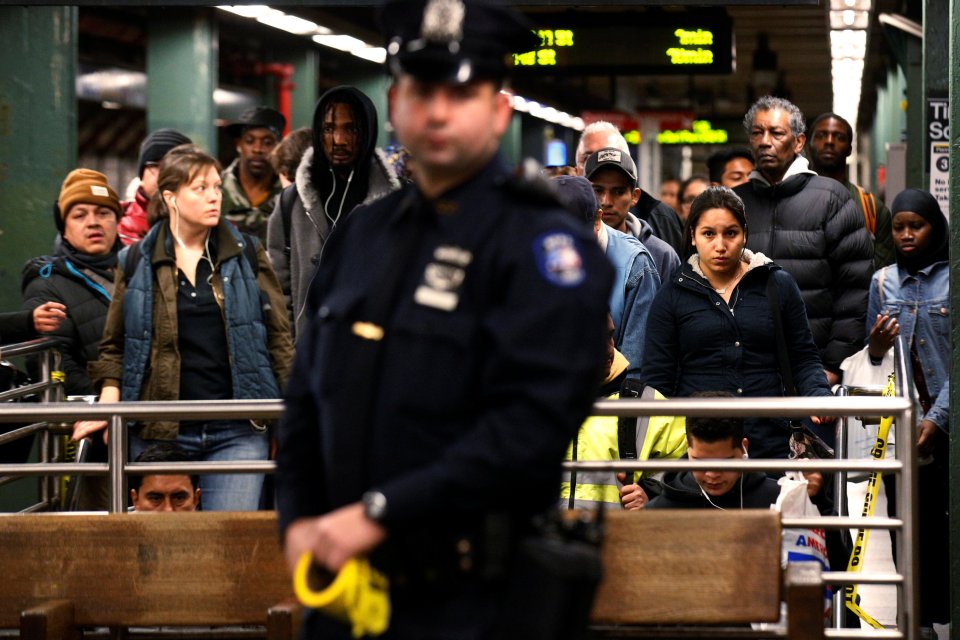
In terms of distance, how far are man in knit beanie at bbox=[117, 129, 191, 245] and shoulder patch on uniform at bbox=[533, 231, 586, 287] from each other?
642cm

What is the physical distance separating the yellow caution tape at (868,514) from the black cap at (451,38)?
143 inches

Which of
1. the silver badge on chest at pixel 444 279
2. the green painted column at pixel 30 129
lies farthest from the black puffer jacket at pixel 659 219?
the silver badge on chest at pixel 444 279

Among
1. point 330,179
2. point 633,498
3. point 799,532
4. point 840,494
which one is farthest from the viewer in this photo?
point 330,179

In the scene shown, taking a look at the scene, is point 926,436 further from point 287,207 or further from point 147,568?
point 147,568

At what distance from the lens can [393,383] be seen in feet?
9.25

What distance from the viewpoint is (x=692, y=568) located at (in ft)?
14.8

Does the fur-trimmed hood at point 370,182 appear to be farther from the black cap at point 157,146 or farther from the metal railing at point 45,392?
the black cap at point 157,146

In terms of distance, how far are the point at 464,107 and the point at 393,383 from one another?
537mm

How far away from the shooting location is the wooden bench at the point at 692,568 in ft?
14.7

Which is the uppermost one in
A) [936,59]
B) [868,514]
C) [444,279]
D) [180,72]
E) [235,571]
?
[180,72]

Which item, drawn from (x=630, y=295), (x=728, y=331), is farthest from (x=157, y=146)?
(x=728, y=331)

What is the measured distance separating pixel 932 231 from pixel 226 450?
13.5 feet

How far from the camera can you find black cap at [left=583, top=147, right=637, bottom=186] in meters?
7.24

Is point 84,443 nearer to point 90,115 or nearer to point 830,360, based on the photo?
point 830,360
